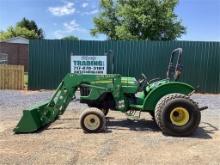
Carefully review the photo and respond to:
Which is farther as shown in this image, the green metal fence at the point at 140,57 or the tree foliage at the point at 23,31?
the tree foliage at the point at 23,31

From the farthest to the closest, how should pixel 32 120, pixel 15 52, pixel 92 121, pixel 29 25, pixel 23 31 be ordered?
pixel 29 25 < pixel 23 31 < pixel 15 52 < pixel 92 121 < pixel 32 120

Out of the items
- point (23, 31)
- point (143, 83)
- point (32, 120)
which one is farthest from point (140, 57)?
point (23, 31)

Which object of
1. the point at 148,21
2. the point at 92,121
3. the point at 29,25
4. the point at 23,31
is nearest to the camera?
the point at 92,121

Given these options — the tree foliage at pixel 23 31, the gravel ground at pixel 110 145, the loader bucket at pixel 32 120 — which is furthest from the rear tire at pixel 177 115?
the tree foliage at pixel 23 31

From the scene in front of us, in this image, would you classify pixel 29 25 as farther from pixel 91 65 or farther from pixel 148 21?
pixel 91 65

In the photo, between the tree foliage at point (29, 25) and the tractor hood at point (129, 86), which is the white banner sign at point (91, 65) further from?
the tree foliage at point (29, 25)

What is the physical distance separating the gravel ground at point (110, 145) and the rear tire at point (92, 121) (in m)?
0.18

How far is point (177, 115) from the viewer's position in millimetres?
7766

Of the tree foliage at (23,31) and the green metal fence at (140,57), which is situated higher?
the tree foliage at (23,31)

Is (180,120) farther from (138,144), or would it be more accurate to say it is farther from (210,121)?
(210,121)

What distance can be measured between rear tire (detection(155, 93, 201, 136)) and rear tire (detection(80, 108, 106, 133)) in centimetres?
119

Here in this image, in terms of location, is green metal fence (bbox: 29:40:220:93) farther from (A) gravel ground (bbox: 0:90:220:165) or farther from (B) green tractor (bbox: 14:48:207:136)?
(B) green tractor (bbox: 14:48:207:136)

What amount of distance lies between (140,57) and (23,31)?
4790 centimetres

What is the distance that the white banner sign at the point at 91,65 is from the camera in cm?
1650
